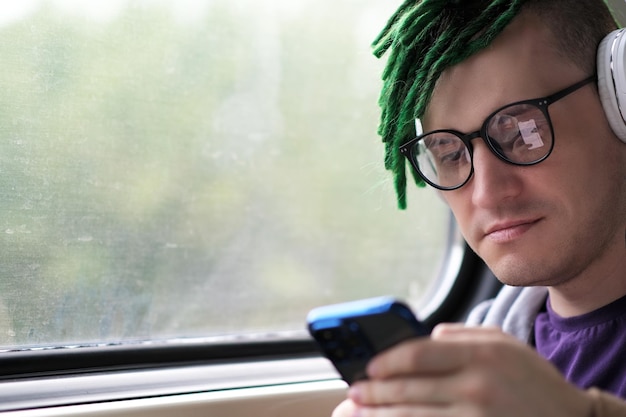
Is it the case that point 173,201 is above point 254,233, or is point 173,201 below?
above

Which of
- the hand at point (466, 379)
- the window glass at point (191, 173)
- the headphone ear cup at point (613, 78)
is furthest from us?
the window glass at point (191, 173)

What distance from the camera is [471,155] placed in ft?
3.53

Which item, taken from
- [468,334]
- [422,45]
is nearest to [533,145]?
[422,45]

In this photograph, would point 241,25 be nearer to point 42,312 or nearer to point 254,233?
point 254,233

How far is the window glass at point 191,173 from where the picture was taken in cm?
132

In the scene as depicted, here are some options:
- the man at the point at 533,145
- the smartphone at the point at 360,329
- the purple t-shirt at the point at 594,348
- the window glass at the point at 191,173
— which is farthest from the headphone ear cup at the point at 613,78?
the smartphone at the point at 360,329

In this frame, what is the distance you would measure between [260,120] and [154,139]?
25 cm

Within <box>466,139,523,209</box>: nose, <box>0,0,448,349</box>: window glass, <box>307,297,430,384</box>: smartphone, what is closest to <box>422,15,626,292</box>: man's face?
<box>466,139,523,209</box>: nose

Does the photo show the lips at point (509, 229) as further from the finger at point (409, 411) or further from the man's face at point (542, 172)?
the finger at point (409, 411)

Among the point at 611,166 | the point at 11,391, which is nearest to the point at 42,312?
the point at 11,391

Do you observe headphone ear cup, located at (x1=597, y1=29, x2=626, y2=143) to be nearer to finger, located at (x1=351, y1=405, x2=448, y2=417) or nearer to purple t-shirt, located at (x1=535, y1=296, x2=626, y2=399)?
purple t-shirt, located at (x1=535, y1=296, x2=626, y2=399)

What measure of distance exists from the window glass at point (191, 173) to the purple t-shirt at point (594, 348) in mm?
423

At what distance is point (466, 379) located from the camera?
65cm

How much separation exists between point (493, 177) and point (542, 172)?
69 mm
